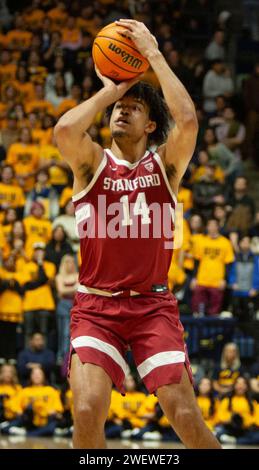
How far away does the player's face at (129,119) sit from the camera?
641 cm

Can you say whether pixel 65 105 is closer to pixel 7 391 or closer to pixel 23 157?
pixel 23 157

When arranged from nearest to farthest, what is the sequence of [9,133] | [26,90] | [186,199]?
[186,199] → [9,133] → [26,90]

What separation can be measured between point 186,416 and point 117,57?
215 centimetres

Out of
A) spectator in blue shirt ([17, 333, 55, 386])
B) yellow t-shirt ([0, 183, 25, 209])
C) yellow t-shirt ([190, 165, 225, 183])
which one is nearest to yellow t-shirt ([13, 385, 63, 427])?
spectator in blue shirt ([17, 333, 55, 386])

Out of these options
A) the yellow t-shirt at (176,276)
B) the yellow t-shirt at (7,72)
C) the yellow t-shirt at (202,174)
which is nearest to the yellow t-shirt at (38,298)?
the yellow t-shirt at (176,276)

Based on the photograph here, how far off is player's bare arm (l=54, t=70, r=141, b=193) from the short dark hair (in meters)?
0.25

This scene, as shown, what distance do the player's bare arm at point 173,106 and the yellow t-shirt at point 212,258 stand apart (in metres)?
7.01

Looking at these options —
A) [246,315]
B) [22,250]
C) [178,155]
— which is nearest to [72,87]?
[22,250]

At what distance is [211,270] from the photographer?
1345cm

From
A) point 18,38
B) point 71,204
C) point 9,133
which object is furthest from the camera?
point 18,38

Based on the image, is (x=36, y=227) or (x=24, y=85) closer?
(x=36, y=227)

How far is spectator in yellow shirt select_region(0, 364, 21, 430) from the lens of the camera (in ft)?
40.3

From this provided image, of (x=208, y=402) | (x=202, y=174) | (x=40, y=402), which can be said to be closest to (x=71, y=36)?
(x=202, y=174)

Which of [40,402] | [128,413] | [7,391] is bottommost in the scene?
[128,413]
